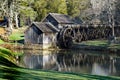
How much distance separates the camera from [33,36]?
6425cm

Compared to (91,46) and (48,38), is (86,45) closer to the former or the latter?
(91,46)

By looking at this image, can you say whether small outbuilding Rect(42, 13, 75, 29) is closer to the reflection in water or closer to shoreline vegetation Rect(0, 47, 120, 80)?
the reflection in water

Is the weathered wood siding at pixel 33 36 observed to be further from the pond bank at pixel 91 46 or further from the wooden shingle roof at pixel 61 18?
the wooden shingle roof at pixel 61 18

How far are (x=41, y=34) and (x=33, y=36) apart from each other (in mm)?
1928

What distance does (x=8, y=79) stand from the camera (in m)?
13.6

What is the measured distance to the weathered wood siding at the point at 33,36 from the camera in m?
63.2

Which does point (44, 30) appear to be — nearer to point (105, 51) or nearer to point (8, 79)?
point (105, 51)

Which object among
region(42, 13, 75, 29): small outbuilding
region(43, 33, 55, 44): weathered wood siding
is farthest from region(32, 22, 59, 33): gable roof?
region(42, 13, 75, 29): small outbuilding

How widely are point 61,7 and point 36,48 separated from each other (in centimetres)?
2579

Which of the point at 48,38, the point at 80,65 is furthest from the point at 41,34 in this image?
the point at 80,65

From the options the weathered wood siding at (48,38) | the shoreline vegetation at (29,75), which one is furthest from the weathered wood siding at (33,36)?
the shoreline vegetation at (29,75)

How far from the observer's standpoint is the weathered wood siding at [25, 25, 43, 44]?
63.2 meters

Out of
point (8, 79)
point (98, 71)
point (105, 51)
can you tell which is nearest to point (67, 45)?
point (105, 51)

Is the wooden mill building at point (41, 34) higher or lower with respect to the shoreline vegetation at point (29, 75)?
lower
